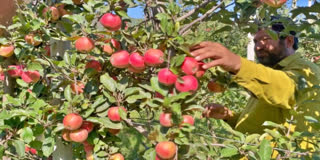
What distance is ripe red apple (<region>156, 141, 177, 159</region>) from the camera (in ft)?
3.28

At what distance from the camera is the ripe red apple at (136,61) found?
106 cm

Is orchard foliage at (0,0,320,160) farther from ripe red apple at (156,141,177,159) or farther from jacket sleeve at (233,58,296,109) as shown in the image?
jacket sleeve at (233,58,296,109)

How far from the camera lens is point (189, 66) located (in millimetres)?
1003

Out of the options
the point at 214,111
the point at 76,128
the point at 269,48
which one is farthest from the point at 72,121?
the point at 269,48

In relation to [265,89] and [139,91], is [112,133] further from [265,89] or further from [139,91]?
[265,89]

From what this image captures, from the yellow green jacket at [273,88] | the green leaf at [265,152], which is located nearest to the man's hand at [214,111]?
the yellow green jacket at [273,88]

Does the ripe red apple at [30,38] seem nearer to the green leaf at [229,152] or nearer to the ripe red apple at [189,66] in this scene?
the ripe red apple at [189,66]

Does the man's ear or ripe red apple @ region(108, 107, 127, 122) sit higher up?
the man's ear

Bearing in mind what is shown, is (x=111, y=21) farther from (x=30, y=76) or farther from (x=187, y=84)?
(x=30, y=76)

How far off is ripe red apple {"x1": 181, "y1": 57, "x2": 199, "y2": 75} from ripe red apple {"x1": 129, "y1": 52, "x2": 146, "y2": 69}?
0.14 m

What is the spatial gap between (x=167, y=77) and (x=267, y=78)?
0.51m

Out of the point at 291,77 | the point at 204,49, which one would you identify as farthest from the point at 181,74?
the point at 291,77

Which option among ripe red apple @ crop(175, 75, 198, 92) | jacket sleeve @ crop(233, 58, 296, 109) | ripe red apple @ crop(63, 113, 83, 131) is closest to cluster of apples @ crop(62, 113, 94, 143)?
ripe red apple @ crop(63, 113, 83, 131)

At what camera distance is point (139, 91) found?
1.13 metres
